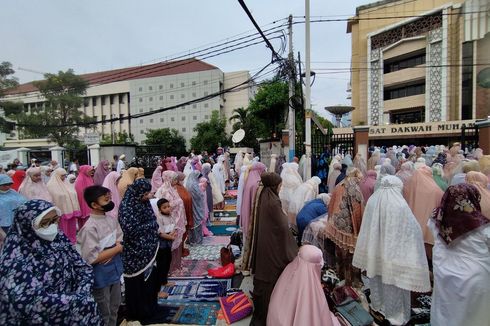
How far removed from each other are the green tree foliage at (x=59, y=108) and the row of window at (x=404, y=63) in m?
27.7

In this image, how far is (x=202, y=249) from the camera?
593cm

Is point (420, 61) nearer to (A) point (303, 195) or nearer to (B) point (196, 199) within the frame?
(A) point (303, 195)

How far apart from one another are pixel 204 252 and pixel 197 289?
1.59 metres

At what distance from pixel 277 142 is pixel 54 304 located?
12833 millimetres

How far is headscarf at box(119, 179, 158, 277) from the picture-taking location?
309cm

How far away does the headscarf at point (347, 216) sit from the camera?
3785 millimetres

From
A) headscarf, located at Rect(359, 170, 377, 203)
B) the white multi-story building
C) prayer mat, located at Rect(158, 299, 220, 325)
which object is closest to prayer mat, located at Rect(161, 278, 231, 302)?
prayer mat, located at Rect(158, 299, 220, 325)

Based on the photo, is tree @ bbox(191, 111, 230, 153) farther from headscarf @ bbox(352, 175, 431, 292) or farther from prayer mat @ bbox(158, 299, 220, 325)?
headscarf @ bbox(352, 175, 431, 292)

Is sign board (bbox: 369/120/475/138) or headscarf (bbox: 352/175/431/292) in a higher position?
sign board (bbox: 369/120/475/138)

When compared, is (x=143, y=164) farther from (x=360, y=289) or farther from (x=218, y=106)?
(x=218, y=106)

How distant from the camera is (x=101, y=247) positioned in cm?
262

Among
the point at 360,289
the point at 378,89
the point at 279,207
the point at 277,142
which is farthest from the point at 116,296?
the point at 378,89

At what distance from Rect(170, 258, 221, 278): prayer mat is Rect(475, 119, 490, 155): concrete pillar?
365 inches

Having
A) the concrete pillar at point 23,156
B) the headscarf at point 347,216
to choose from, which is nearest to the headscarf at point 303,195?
the headscarf at point 347,216
